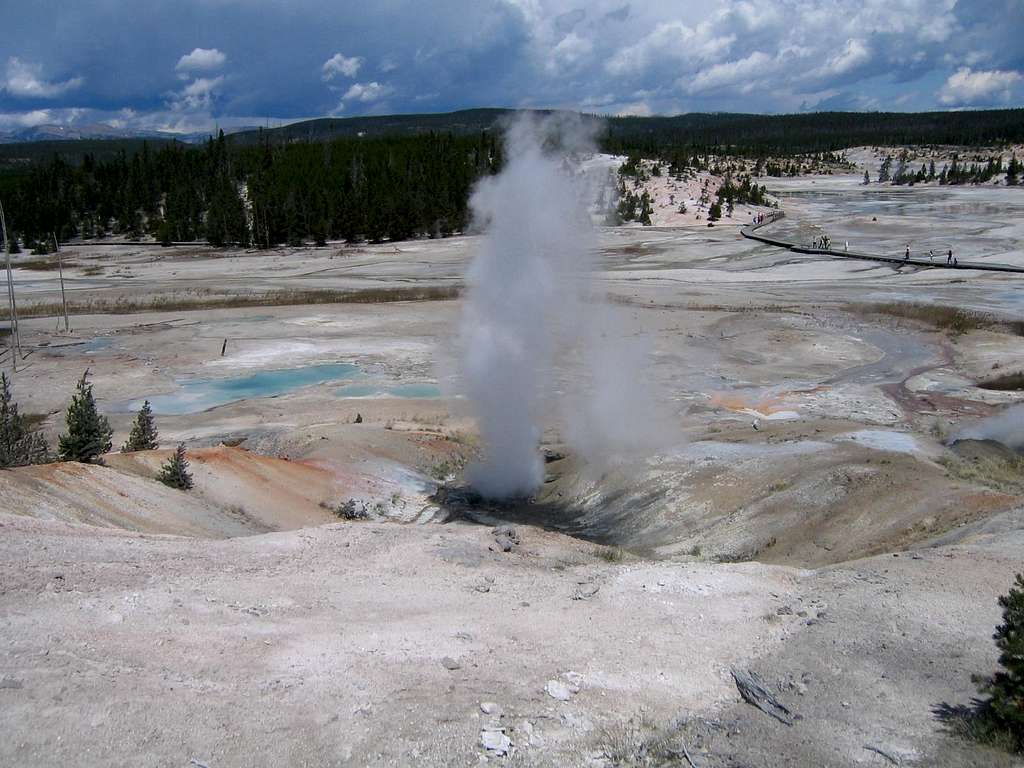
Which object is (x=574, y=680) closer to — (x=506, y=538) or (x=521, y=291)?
(x=506, y=538)

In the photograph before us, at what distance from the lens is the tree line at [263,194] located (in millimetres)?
77812

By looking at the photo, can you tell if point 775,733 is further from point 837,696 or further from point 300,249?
point 300,249

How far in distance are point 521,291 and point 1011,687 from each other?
12.0m

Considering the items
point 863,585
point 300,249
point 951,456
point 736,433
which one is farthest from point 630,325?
point 300,249

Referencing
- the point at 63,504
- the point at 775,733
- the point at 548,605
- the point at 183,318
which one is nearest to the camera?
the point at 775,733

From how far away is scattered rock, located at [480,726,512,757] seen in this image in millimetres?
5844

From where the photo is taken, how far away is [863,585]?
9164mm

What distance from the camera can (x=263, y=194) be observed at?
81.1 m

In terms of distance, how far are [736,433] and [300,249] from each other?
60508mm

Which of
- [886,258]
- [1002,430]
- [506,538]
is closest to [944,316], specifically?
[1002,430]

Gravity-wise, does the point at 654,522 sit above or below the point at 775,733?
below

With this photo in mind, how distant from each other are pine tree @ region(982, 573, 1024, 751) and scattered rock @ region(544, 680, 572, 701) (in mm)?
3053

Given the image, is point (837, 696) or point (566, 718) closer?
point (566, 718)

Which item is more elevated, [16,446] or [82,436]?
[82,436]
